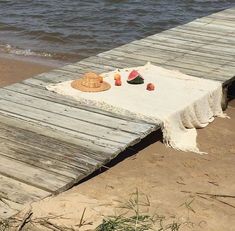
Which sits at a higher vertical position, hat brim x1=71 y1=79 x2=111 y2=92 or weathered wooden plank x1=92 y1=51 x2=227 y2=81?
hat brim x1=71 y1=79 x2=111 y2=92

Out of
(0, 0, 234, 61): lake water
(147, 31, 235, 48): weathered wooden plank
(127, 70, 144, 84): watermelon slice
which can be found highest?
(127, 70, 144, 84): watermelon slice

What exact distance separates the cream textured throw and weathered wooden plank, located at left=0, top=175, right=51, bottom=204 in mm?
1824

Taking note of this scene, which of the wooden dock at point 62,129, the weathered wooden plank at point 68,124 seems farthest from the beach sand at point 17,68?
the weathered wooden plank at point 68,124

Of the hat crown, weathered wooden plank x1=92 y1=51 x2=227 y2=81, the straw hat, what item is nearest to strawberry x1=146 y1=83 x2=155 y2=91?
the straw hat

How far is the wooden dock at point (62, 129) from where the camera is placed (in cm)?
488

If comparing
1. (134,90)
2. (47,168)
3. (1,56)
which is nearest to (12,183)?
(47,168)

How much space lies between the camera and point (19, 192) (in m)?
4.67

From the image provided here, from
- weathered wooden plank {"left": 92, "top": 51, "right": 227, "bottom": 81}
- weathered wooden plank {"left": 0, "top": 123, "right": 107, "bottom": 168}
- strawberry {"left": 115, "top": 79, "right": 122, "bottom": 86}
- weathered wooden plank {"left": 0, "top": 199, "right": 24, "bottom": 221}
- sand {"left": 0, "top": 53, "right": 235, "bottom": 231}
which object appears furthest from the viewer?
weathered wooden plank {"left": 92, "top": 51, "right": 227, "bottom": 81}

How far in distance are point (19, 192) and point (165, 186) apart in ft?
5.32

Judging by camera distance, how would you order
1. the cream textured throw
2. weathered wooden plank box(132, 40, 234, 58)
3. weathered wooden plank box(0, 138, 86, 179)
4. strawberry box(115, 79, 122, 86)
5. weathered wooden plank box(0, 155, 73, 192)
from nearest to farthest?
weathered wooden plank box(0, 155, 73, 192) → weathered wooden plank box(0, 138, 86, 179) → the cream textured throw → strawberry box(115, 79, 122, 86) → weathered wooden plank box(132, 40, 234, 58)

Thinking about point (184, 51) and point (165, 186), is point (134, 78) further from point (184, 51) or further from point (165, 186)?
point (184, 51)

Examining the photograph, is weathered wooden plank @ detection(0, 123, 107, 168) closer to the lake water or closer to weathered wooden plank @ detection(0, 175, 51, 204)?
weathered wooden plank @ detection(0, 175, 51, 204)

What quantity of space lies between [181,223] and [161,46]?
4.83 metres

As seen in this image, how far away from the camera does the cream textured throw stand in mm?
6227
